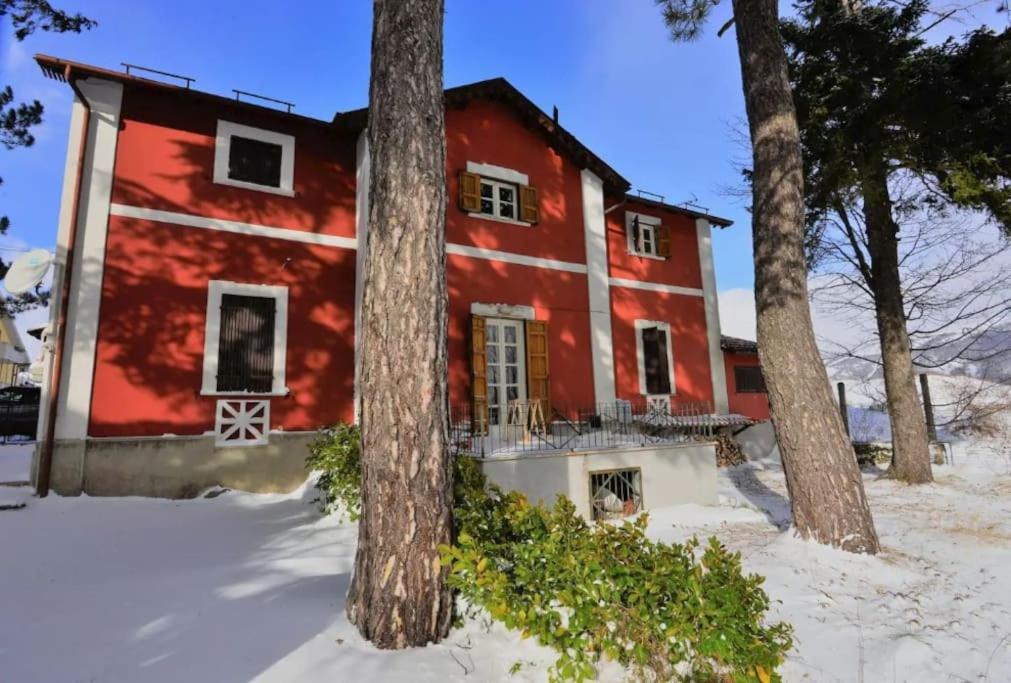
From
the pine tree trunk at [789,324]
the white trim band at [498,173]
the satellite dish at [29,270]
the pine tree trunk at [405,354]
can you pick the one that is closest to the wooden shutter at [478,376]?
the white trim band at [498,173]

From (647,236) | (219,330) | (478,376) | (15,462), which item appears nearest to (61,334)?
(219,330)

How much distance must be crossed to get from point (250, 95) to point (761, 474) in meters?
11.3

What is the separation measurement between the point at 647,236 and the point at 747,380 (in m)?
5.99

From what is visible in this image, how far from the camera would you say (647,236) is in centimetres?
1252

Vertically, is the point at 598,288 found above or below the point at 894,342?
above

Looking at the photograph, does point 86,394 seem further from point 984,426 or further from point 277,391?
point 984,426

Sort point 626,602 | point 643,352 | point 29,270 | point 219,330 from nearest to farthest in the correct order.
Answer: point 626,602 → point 29,270 → point 219,330 → point 643,352

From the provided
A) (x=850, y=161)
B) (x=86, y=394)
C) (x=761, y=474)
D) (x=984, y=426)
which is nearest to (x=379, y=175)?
(x=86, y=394)

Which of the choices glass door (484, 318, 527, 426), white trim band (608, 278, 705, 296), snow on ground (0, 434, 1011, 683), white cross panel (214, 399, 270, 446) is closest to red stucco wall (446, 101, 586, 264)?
white trim band (608, 278, 705, 296)

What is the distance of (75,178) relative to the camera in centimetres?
718

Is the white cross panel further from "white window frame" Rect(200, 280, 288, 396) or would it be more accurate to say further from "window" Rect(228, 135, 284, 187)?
"window" Rect(228, 135, 284, 187)

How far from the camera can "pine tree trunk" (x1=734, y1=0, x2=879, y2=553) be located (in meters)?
4.84

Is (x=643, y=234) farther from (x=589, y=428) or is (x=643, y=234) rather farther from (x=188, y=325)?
(x=188, y=325)

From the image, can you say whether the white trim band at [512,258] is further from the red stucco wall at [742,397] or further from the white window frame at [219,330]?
the red stucco wall at [742,397]
